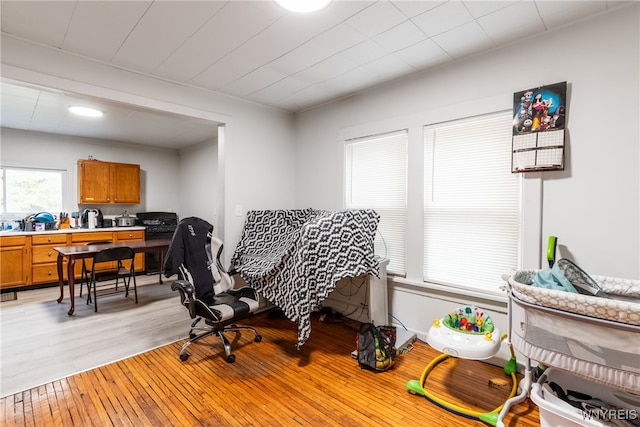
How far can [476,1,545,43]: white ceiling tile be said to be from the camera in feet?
6.14

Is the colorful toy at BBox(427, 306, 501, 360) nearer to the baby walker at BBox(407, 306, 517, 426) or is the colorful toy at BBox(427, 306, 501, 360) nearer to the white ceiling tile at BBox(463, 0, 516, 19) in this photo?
the baby walker at BBox(407, 306, 517, 426)

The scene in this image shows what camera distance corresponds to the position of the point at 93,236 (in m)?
4.93

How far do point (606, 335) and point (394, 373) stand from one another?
1.38m

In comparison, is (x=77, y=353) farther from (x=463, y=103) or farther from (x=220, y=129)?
(x=463, y=103)

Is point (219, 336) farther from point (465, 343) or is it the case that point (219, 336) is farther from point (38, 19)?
point (38, 19)

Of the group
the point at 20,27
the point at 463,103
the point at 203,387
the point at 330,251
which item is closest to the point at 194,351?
the point at 203,387

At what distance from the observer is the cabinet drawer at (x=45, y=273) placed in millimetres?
4502

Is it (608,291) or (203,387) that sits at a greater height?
(608,291)

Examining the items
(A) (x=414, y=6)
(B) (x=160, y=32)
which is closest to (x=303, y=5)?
(A) (x=414, y=6)

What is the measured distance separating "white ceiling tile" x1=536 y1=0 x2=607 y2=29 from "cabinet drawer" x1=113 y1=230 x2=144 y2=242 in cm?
604

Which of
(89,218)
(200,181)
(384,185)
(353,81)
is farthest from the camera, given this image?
(200,181)

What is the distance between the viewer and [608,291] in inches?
67.1

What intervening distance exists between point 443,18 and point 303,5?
922 mm

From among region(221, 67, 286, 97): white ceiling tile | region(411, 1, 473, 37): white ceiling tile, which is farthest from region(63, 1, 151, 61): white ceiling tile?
region(411, 1, 473, 37): white ceiling tile
